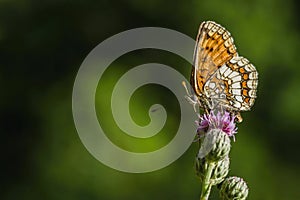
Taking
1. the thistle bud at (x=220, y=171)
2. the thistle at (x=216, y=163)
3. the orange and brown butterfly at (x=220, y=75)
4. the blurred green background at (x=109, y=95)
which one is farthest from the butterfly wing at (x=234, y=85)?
the blurred green background at (x=109, y=95)

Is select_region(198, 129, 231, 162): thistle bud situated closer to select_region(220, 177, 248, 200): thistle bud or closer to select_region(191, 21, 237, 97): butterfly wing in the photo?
select_region(220, 177, 248, 200): thistle bud

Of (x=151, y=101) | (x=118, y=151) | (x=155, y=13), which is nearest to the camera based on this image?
(x=118, y=151)

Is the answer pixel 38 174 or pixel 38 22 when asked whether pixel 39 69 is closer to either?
pixel 38 22

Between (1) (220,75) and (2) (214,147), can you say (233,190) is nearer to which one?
(2) (214,147)

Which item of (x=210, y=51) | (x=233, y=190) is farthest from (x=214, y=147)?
(x=210, y=51)

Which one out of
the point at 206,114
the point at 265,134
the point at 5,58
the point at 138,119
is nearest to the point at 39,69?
the point at 5,58

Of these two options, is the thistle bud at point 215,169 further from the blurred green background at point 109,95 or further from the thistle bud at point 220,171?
the blurred green background at point 109,95
